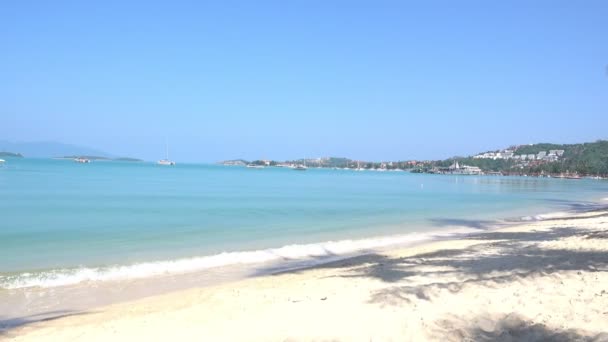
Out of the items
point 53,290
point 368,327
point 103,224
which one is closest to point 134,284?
point 53,290

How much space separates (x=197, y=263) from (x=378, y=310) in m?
7.25

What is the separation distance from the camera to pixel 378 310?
642 centimetres

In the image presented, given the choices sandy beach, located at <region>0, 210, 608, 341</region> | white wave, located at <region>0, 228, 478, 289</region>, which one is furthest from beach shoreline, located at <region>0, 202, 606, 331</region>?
sandy beach, located at <region>0, 210, 608, 341</region>

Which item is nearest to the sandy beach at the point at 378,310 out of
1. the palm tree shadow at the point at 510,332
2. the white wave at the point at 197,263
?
the palm tree shadow at the point at 510,332

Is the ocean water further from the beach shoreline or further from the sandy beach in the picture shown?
the sandy beach

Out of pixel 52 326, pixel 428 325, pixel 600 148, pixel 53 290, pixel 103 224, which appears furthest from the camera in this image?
pixel 600 148

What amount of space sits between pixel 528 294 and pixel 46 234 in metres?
16.8

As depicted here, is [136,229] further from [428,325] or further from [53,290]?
[428,325]

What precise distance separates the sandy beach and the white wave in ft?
8.13

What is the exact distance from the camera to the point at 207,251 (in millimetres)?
14734

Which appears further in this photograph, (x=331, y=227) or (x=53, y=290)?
(x=331, y=227)

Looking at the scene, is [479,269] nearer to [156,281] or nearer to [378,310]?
[378,310]

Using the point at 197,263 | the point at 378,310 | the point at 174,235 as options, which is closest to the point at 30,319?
the point at 197,263

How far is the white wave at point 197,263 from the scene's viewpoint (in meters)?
10.3
